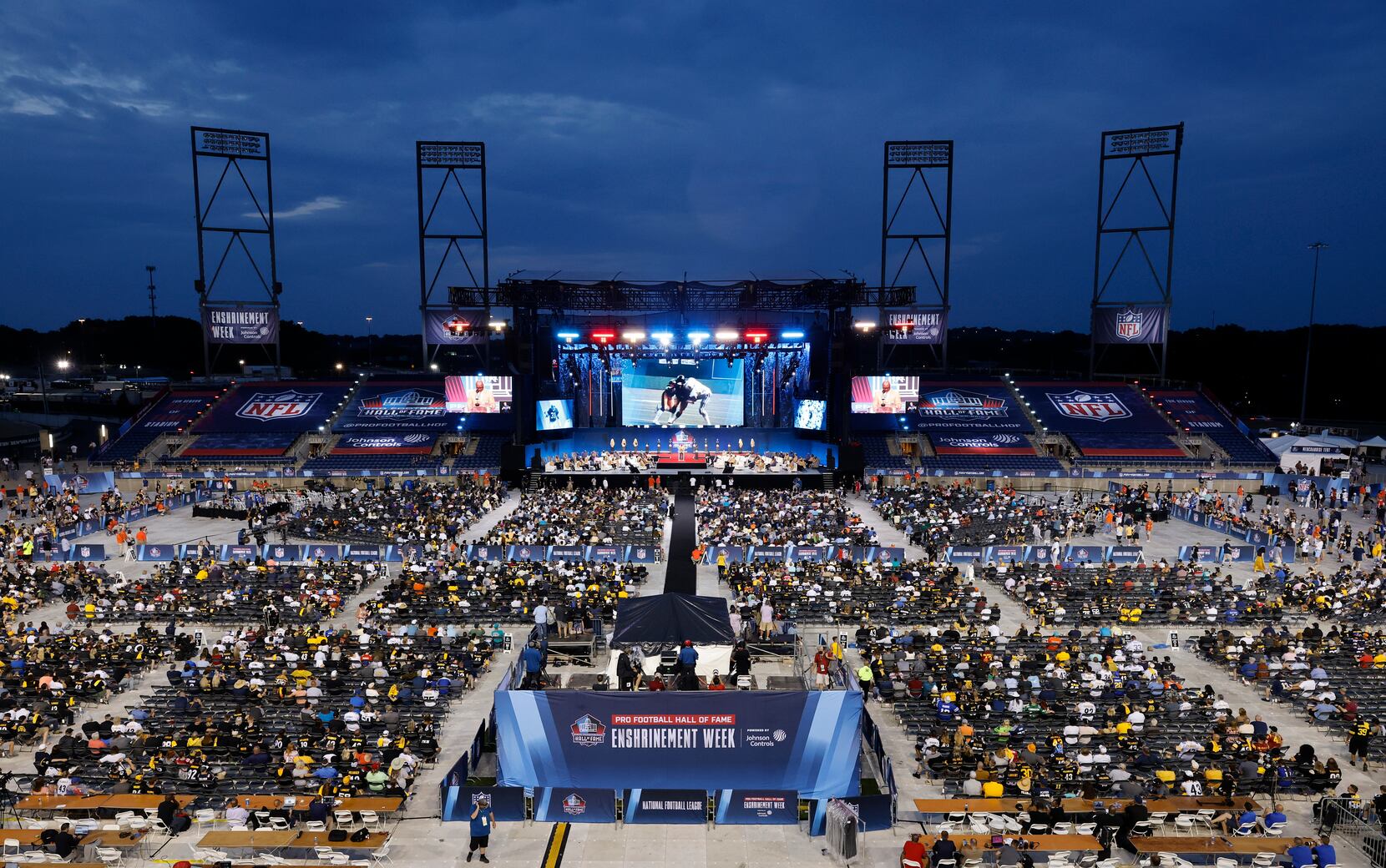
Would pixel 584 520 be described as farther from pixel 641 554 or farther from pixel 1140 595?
pixel 1140 595

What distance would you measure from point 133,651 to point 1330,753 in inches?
1076

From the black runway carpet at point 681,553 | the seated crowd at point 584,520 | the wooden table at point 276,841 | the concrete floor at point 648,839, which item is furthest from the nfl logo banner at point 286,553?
the wooden table at point 276,841

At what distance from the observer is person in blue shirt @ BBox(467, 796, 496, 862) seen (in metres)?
12.7

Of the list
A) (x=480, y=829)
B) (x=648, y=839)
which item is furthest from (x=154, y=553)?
(x=648, y=839)

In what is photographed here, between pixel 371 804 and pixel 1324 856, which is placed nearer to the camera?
pixel 1324 856

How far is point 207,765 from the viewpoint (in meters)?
14.8

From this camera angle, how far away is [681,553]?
3431 cm

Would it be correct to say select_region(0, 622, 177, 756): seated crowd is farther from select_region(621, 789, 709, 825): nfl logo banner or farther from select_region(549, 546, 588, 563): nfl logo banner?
select_region(549, 546, 588, 563): nfl logo banner

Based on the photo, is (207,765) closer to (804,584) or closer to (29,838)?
(29,838)

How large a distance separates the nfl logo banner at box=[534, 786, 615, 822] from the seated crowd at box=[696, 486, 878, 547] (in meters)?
18.6

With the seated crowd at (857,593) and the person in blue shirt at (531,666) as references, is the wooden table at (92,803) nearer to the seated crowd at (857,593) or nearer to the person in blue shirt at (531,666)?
the person in blue shirt at (531,666)

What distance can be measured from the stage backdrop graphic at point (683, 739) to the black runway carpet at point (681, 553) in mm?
8590

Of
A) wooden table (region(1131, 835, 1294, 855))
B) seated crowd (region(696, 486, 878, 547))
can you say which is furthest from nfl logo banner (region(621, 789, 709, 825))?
seated crowd (region(696, 486, 878, 547))

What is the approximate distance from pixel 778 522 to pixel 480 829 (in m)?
25.1
